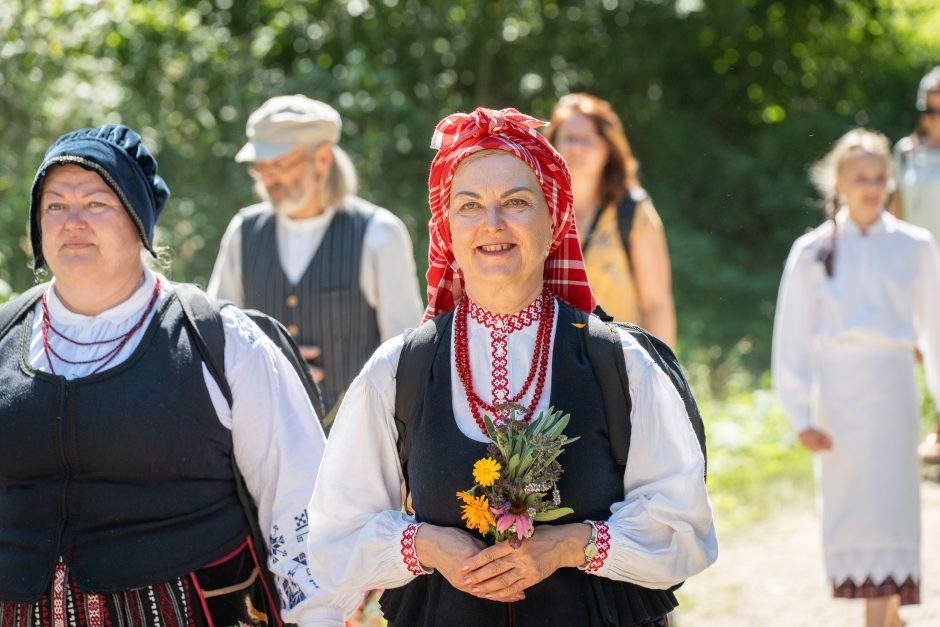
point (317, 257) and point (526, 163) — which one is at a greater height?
point (317, 257)

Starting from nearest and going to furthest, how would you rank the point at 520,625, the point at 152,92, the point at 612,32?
the point at 520,625 < the point at 152,92 < the point at 612,32

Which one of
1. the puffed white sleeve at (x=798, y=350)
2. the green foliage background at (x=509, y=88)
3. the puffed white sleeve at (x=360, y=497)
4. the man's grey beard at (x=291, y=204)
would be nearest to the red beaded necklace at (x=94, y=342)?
the puffed white sleeve at (x=360, y=497)

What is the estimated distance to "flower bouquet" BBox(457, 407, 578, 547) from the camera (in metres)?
2.71

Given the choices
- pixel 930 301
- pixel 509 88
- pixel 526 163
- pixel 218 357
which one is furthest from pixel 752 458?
pixel 509 88

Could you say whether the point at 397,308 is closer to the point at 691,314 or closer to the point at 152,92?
the point at 152,92

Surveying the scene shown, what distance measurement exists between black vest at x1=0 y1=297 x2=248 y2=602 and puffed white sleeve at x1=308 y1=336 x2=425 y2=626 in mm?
413

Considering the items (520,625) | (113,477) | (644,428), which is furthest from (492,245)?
(113,477)

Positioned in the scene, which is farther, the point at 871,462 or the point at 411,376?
the point at 871,462

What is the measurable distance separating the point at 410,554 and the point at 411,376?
406 millimetres

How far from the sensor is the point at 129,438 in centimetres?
316

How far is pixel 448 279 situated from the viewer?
3.19 metres

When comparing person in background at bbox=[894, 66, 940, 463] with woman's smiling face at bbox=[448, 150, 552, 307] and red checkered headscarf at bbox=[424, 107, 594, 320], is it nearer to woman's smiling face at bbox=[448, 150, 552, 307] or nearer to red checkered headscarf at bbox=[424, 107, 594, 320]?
red checkered headscarf at bbox=[424, 107, 594, 320]

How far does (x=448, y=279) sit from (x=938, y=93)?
5469 millimetres

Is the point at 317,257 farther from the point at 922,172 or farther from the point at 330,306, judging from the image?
the point at 922,172
